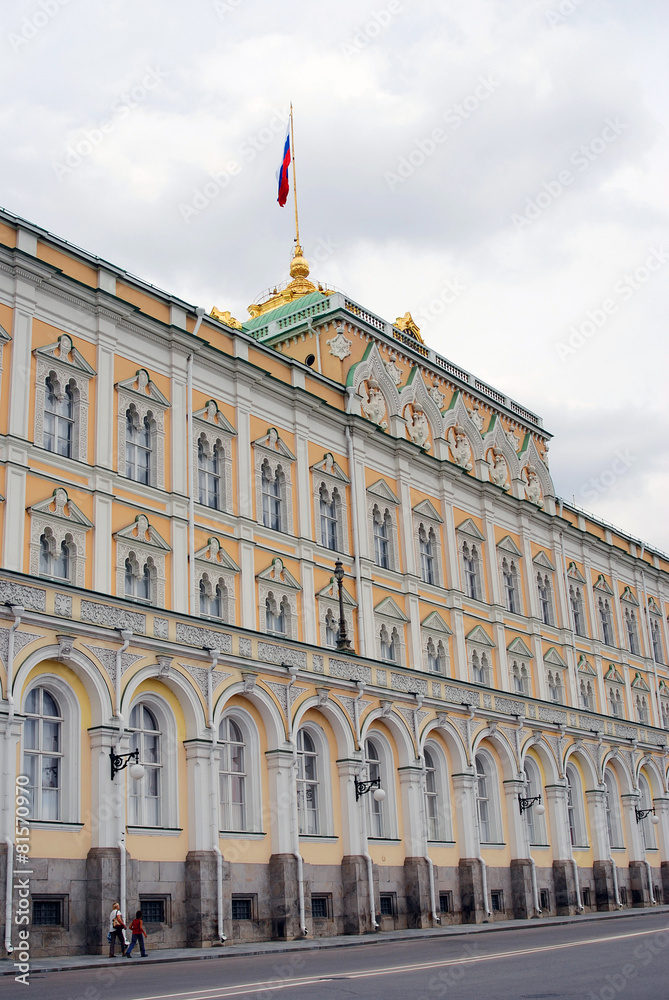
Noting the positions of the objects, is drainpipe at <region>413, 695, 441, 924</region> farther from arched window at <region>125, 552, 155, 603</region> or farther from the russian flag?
the russian flag

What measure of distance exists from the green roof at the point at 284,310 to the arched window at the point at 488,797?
20.8 metres

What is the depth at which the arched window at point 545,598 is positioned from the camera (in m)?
53.8

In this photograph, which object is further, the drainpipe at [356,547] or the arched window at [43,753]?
the drainpipe at [356,547]

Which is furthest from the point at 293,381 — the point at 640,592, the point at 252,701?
the point at 640,592

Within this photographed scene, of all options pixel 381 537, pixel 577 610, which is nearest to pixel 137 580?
pixel 381 537

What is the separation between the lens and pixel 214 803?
27.5 m

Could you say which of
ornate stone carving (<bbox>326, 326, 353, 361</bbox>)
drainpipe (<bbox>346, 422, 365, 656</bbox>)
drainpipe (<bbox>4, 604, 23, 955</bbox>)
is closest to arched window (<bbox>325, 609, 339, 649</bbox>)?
drainpipe (<bbox>346, 422, 365, 656</bbox>)

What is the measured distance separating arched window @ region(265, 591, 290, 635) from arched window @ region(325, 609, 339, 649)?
2.04 m

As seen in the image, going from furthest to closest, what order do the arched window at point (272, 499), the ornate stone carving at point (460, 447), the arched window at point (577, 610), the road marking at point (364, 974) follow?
the arched window at point (577, 610), the ornate stone carving at point (460, 447), the arched window at point (272, 499), the road marking at point (364, 974)

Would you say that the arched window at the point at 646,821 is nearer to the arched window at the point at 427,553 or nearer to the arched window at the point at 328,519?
the arched window at the point at 427,553

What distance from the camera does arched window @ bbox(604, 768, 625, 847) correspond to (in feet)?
157

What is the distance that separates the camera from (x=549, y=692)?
2056 inches

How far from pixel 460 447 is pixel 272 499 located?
14.3m

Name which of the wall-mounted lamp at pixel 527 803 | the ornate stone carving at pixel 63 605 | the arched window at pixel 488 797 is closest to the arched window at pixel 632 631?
the wall-mounted lamp at pixel 527 803
